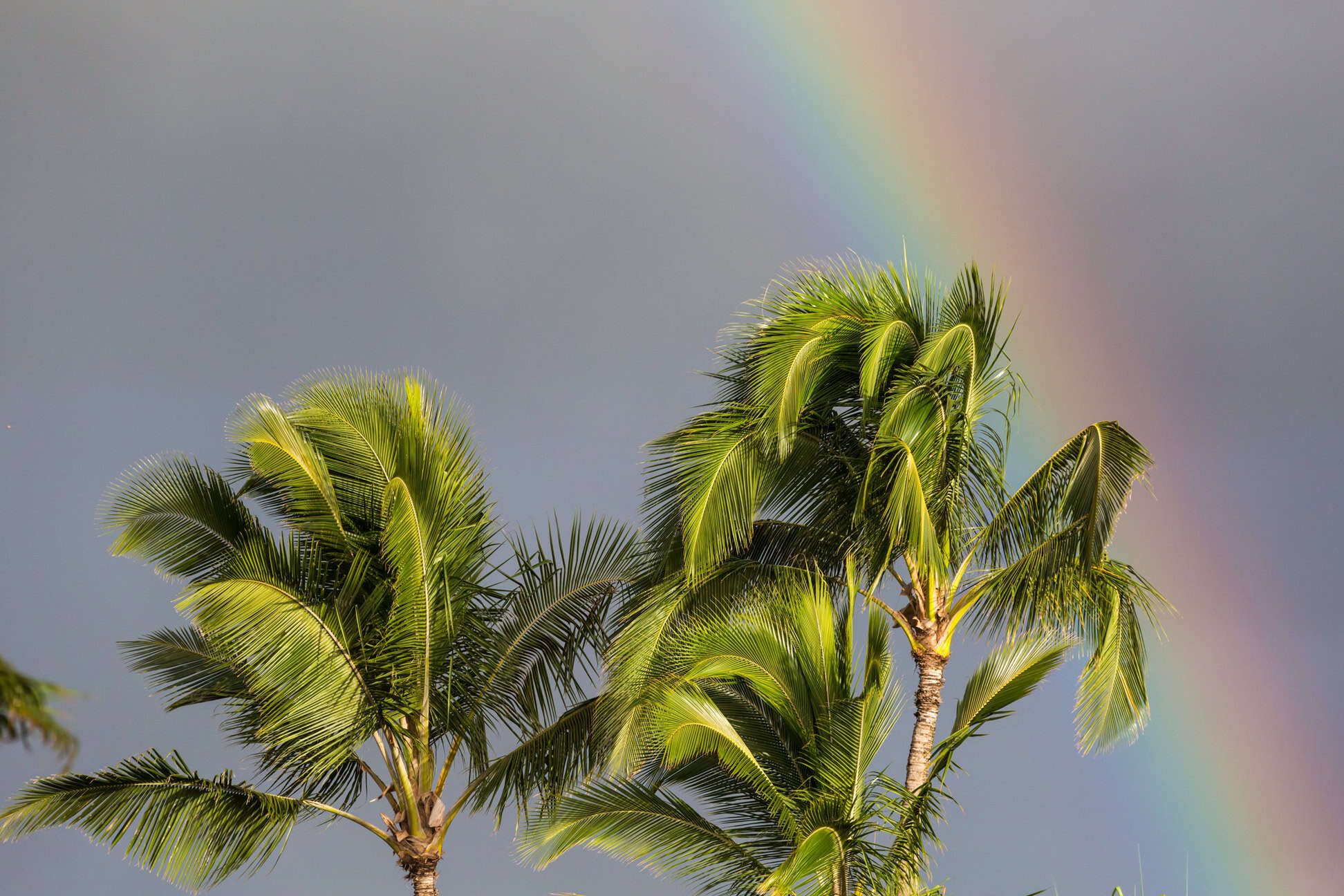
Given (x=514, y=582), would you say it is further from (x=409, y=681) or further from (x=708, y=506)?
(x=708, y=506)

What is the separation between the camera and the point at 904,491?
10633mm

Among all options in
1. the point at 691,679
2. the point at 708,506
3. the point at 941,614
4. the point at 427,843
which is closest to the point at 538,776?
the point at 427,843

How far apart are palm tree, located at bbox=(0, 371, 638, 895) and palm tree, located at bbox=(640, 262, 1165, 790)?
1.35m

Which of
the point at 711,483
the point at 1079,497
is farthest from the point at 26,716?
the point at 1079,497

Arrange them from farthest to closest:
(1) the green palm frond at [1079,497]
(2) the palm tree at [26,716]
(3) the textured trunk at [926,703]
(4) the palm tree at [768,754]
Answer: (3) the textured trunk at [926,703]
(1) the green palm frond at [1079,497]
(4) the palm tree at [768,754]
(2) the palm tree at [26,716]

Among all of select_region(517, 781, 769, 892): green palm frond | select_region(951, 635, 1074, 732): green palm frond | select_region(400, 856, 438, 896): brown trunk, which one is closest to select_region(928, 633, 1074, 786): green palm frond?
select_region(951, 635, 1074, 732): green palm frond

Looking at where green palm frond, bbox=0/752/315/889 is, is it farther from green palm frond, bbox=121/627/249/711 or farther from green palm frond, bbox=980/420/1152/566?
green palm frond, bbox=980/420/1152/566

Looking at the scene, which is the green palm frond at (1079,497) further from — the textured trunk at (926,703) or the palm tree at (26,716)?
the palm tree at (26,716)

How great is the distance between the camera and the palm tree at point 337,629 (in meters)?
10.5

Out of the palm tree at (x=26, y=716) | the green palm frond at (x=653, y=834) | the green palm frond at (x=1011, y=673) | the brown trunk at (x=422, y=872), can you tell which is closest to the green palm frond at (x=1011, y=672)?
the green palm frond at (x=1011, y=673)

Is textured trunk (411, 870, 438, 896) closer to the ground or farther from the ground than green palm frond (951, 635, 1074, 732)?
closer to the ground

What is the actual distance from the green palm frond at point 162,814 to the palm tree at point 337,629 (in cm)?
1

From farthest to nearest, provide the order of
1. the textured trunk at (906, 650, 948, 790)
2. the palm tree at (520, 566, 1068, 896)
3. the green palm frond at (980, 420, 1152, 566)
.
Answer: the textured trunk at (906, 650, 948, 790) → the green palm frond at (980, 420, 1152, 566) → the palm tree at (520, 566, 1068, 896)

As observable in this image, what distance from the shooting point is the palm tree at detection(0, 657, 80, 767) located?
374 centimetres
